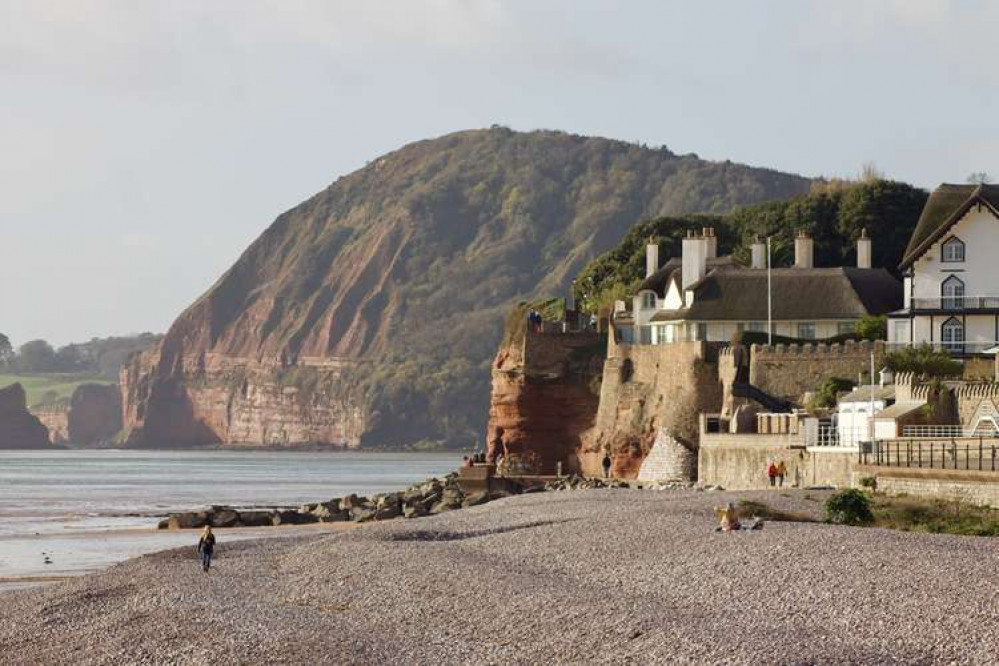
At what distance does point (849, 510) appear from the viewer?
4684 centimetres

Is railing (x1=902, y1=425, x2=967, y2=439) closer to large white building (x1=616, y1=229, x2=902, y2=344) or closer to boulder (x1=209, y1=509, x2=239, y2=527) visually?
large white building (x1=616, y1=229, x2=902, y2=344)

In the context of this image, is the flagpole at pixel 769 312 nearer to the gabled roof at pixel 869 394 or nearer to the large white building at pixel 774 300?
the large white building at pixel 774 300

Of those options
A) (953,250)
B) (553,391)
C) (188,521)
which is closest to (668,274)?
(553,391)

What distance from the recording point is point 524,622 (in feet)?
108

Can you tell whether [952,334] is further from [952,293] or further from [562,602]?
[562,602]

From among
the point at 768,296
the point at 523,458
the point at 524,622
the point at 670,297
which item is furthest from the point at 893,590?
the point at 523,458

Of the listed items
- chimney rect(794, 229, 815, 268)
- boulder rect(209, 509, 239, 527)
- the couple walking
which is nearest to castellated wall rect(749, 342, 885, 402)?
chimney rect(794, 229, 815, 268)

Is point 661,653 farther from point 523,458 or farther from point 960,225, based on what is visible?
point 523,458

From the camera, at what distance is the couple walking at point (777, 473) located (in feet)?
216

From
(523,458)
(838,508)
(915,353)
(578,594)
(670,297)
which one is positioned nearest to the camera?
(578,594)

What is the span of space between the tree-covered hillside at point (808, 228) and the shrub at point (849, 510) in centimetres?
6459

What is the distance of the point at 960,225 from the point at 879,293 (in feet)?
30.9

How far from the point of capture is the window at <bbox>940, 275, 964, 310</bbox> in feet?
261

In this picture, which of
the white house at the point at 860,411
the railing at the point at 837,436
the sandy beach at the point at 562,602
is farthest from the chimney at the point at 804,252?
the sandy beach at the point at 562,602
